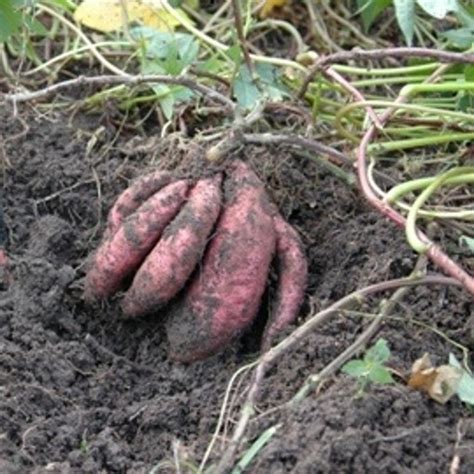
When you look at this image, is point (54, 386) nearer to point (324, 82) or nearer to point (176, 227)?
point (176, 227)

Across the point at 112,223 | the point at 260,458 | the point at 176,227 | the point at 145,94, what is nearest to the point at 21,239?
the point at 112,223

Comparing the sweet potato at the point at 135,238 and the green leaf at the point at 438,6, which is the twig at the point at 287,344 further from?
the green leaf at the point at 438,6

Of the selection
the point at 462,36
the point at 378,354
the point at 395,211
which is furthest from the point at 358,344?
the point at 462,36

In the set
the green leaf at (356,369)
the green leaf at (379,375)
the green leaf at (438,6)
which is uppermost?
the green leaf at (438,6)

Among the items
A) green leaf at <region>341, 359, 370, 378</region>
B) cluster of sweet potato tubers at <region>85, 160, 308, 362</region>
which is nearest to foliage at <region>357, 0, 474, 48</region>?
cluster of sweet potato tubers at <region>85, 160, 308, 362</region>

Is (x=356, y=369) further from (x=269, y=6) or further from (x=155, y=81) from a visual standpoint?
(x=269, y=6)

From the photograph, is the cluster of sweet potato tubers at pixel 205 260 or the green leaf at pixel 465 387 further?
the cluster of sweet potato tubers at pixel 205 260

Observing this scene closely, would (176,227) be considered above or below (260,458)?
above

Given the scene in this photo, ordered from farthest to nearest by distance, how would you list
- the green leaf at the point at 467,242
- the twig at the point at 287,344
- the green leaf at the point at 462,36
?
the green leaf at the point at 462,36, the green leaf at the point at 467,242, the twig at the point at 287,344

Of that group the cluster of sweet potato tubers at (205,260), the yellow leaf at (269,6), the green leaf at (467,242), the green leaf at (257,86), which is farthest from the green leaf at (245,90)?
the yellow leaf at (269,6)
